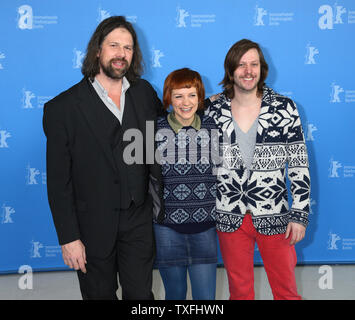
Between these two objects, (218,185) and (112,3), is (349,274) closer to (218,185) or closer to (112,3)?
(218,185)

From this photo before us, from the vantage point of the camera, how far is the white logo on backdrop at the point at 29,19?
301 centimetres

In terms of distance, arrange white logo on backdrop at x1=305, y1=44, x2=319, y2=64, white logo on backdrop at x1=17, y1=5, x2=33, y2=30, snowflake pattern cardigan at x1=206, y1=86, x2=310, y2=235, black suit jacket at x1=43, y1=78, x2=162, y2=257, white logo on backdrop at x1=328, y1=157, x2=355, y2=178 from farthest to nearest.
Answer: white logo on backdrop at x1=328, y1=157, x2=355, y2=178, white logo on backdrop at x1=305, y1=44, x2=319, y2=64, white logo on backdrop at x1=17, y1=5, x2=33, y2=30, snowflake pattern cardigan at x1=206, y1=86, x2=310, y2=235, black suit jacket at x1=43, y1=78, x2=162, y2=257

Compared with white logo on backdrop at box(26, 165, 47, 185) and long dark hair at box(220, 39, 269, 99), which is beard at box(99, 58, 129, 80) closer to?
long dark hair at box(220, 39, 269, 99)

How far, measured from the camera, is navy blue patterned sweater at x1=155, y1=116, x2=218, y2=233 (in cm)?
176

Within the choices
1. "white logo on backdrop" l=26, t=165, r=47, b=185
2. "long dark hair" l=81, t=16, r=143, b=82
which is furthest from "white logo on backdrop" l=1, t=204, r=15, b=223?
"long dark hair" l=81, t=16, r=143, b=82

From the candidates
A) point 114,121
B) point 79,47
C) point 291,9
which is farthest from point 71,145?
point 291,9

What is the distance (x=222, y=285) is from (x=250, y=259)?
1175 millimetres

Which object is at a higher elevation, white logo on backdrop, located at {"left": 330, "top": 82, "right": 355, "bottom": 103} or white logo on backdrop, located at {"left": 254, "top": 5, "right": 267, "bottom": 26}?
white logo on backdrop, located at {"left": 254, "top": 5, "right": 267, "bottom": 26}

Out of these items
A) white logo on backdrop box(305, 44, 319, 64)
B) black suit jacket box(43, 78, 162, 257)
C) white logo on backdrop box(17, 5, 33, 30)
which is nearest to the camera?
black suit jacket box(43, 78, 162, 257)

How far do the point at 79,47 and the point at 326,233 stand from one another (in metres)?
2.58

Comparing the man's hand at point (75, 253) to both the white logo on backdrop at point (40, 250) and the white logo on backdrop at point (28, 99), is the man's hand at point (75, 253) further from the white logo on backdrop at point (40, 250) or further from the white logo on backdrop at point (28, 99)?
the white logo on backdrop at point (28, 99)

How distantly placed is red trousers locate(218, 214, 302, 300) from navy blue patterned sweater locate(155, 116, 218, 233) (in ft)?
0.62

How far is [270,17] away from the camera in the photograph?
10.1 ft

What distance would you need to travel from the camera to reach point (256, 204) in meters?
1.83
